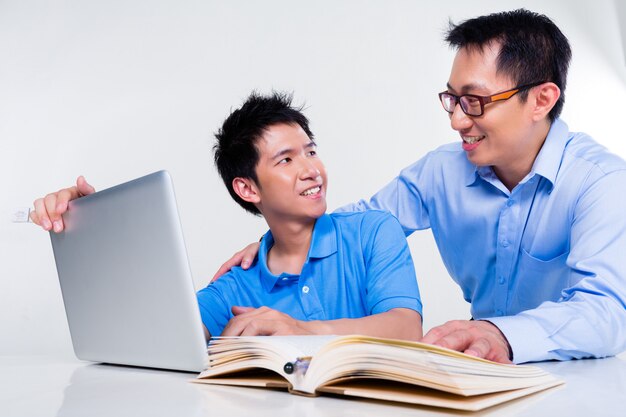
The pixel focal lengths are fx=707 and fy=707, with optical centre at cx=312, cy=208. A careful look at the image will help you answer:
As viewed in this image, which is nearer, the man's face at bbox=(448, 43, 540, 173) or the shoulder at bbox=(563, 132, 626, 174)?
the shoulder at bbox=(563, 132, 626, 174)

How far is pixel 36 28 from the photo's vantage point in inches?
161

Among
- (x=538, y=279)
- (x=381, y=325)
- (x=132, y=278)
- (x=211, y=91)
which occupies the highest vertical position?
(x=211, y=91)

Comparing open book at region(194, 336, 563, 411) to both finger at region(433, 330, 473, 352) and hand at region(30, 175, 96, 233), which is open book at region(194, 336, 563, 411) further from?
hand at region(30, 175, 96, 233)

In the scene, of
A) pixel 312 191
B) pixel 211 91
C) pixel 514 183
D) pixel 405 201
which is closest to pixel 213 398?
pixel 312 191

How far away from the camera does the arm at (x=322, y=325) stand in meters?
1.38

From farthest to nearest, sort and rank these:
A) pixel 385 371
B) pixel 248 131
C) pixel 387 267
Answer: pixel 248 131 < pixel 387 267 < pixel 385 371

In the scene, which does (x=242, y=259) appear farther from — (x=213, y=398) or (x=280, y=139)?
(x=213, y=398)

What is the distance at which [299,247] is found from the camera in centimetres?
207

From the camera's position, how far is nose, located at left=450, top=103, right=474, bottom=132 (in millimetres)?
2021

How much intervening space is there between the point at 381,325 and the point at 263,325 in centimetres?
30

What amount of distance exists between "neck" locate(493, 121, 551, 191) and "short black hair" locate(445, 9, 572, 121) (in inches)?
2.5

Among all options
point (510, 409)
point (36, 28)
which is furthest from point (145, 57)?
point (510, 409)

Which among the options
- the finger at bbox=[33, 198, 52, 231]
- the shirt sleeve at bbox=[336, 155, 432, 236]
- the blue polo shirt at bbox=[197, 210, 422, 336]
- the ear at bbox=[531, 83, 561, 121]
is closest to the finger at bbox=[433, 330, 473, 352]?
the blue polo shirt at bbox=[197, 210, 422, 336]

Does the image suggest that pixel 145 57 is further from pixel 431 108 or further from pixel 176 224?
pixel 176 224
